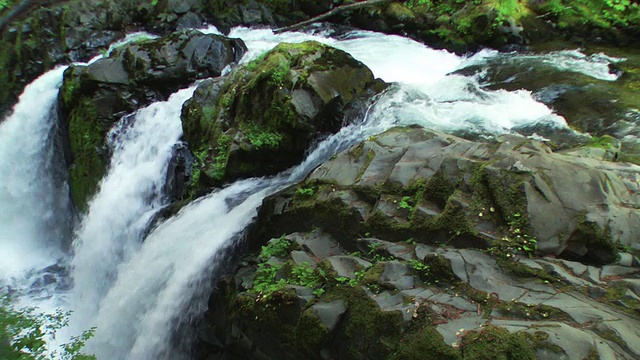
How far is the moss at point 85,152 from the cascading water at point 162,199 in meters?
0.43

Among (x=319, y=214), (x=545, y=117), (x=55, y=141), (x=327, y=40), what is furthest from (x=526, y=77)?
(x=55, y=141)

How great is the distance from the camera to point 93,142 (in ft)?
30.1

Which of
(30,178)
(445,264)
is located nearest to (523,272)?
(445,264)

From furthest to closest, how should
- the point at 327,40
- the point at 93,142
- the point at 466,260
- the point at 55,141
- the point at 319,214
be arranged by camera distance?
the point at 327,40 < the point at 55,141 < the point at 93,142 < the point at 319,214 < the point at 466,260

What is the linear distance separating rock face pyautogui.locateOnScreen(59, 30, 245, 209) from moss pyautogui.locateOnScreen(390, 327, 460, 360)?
7.54 m

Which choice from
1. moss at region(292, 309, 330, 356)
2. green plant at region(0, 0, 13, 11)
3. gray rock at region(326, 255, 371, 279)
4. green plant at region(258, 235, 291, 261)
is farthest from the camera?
green plant at region(0, 0, 13, 11)

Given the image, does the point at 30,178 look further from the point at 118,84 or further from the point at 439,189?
the point at 439,189

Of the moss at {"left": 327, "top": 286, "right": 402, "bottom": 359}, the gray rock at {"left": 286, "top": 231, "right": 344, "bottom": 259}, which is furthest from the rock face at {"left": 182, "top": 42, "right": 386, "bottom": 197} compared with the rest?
the moss at {"left": 327, "top": 286, "right": 402, "bottom": 359}

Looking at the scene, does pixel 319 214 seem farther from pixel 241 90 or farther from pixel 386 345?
pixel 241 90

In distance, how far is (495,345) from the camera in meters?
3.00

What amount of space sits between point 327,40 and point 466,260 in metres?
8.69

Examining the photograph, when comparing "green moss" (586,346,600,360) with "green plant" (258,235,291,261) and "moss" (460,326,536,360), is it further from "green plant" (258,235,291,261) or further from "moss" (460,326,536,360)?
"green plant" (258,235,291,261)

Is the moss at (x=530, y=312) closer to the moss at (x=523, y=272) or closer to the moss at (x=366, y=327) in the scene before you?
the moss at (x=523, y=272)

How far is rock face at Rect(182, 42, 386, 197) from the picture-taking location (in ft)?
22.4
